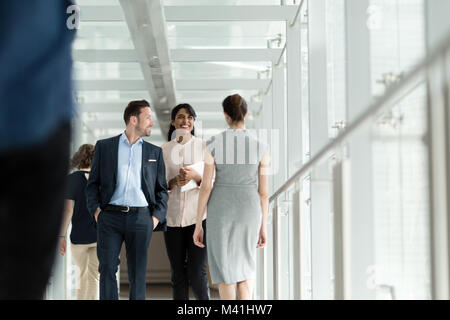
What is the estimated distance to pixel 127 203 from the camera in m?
3.91

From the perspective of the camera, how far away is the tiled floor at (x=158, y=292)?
770 cm

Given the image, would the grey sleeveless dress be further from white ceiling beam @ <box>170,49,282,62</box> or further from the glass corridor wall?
white ceiling beam @ <box>170,49,282,62</box>

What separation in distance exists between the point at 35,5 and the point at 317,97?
4792 mm

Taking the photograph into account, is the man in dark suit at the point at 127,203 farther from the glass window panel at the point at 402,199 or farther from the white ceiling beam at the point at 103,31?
the white ceiling beam at the point at 103,31

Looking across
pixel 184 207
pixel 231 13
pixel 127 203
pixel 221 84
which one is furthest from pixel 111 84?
pixel 127 203

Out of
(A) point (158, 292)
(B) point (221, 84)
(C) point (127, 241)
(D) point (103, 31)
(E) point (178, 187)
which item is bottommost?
(A) point (158, 292)

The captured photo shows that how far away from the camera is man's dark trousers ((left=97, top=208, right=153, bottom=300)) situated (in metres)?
3.88

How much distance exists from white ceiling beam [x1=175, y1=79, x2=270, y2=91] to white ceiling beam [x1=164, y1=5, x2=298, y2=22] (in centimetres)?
361

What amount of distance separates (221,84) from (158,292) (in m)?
3.65

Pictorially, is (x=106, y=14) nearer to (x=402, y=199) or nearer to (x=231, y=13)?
(x=231, y=13)

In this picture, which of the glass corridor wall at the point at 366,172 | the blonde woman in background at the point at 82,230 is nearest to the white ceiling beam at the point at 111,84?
the blonde woman in background at the point at 82,230

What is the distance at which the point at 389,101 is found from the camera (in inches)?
58.6
